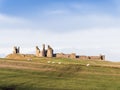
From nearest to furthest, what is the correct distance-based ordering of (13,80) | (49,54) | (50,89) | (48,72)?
(50,89) → (13,80) → (48,72) → (49,54)

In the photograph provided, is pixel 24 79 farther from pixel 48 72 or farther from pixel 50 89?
pixel 48 72

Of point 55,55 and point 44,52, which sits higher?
point 44,52

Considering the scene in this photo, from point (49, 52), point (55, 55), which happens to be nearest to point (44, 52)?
point (49, 52)

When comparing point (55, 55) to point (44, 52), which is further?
point (55, 55)

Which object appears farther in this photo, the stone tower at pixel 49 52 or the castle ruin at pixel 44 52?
the stone tower at pixel 49 52

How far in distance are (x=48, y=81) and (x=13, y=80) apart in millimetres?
5027

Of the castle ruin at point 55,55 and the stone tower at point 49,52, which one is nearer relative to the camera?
Result: the castle ruin at point 55,55

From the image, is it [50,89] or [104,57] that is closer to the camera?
[50,89]

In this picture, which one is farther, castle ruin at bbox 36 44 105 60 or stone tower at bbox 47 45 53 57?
stone tower at bbox 47 45 53 57

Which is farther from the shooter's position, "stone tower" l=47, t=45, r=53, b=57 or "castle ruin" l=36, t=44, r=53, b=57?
"stone tower" l=47, t=45, r=53, b=57

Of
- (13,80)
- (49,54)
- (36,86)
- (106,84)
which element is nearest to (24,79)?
(13,80)

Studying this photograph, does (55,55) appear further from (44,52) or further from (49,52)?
(44,52)

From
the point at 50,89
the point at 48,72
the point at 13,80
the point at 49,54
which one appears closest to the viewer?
the point at 50,89

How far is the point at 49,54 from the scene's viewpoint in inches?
4594
